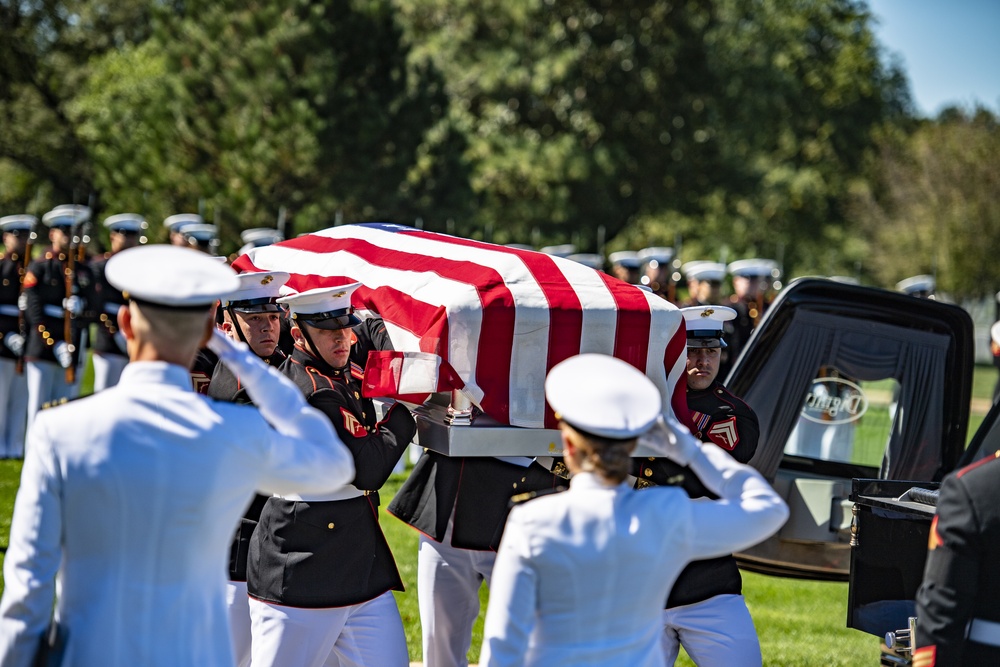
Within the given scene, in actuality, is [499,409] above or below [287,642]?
above

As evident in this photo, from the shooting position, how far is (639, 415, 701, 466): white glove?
2539 mm

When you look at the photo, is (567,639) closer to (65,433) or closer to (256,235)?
(65,433)

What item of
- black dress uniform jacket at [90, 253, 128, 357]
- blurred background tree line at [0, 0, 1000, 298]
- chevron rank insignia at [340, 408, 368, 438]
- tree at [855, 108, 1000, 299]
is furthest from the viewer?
tree at [855, 108, 1000, 299]

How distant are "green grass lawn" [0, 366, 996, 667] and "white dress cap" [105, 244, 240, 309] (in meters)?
3.34

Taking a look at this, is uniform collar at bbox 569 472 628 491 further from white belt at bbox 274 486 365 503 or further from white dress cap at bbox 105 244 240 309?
white belt at bbox 274 486 365 503

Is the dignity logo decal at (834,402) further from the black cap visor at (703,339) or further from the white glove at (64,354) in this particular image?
the white glove at (64,354)

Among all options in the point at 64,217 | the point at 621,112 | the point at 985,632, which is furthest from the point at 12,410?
the point at 621,112

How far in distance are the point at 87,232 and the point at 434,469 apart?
7.14 metres

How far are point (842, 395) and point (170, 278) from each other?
458 centimetres

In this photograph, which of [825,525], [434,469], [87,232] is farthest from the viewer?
[87,232]

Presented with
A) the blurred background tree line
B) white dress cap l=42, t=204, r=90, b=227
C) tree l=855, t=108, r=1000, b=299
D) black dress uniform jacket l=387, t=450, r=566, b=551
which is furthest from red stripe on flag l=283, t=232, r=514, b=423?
tree l=855, t=108, r=1000, b=299

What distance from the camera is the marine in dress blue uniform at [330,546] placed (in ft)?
12.0

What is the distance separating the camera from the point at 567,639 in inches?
96.4

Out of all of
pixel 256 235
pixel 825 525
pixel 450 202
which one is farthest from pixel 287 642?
pixel 450 202
